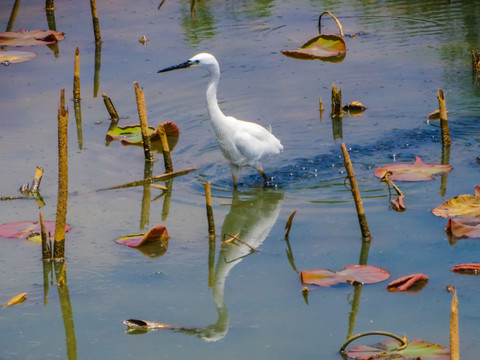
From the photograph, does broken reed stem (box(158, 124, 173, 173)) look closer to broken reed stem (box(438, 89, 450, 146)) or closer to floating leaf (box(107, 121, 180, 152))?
floating leaf (box(107, 121, 180, 152))

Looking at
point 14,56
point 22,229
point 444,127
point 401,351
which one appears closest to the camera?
point 401,351

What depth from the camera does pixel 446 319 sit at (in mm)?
4676

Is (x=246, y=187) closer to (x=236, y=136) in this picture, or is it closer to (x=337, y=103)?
(x=236, y=136)

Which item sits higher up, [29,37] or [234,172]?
[29,37]

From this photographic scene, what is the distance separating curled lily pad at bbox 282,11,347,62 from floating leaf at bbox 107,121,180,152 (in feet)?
8.35

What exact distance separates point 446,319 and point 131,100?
16.5 feet

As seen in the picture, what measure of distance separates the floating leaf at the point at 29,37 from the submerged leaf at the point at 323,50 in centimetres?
309

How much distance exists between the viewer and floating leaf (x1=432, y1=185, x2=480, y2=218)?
5.87 meters

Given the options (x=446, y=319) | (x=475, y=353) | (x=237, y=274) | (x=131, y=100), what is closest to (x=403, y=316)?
(x=446, y=319)

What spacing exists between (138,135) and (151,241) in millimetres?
2255

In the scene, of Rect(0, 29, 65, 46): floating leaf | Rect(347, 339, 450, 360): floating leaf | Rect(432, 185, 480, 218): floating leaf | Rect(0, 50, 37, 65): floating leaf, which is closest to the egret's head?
Rect(432, 185, 480, 218): floating leaf

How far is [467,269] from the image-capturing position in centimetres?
517

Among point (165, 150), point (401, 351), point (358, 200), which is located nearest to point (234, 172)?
point (165, 150)

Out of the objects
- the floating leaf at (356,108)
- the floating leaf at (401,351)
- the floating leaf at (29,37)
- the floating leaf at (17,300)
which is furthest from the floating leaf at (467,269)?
the floating leaf at (29,37)
